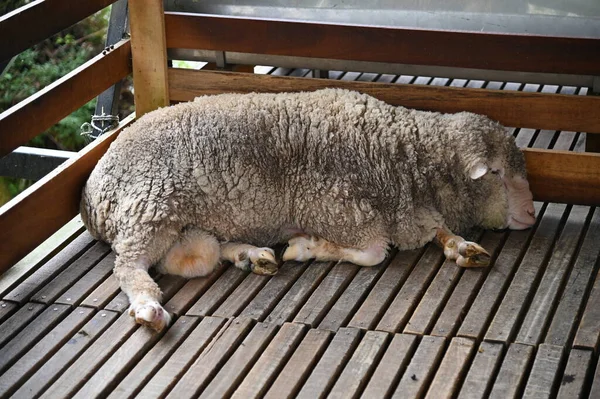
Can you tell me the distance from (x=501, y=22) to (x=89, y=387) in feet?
9.21

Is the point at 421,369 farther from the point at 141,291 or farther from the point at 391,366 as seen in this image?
the point at 141,291

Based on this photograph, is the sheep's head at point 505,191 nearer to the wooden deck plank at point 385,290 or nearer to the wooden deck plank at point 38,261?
the wooden deck plank at point 385,290

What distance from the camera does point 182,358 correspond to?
13.5 feet

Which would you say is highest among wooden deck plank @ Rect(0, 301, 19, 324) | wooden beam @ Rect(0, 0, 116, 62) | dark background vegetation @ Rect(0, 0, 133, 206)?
wooden beam @ Rect(0, 0, 116, 62)

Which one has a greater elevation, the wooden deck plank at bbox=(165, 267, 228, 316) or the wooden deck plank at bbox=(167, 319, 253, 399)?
the wooden deck plank at bbox=(167, 319, 253, 399)

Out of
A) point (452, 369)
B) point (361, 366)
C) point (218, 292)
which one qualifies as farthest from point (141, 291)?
point (452, 369)

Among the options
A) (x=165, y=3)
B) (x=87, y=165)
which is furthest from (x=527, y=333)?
(x=165, y=3)

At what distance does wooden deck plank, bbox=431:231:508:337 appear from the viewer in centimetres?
425

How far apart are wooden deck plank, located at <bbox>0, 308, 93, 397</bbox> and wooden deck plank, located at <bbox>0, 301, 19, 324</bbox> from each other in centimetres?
28

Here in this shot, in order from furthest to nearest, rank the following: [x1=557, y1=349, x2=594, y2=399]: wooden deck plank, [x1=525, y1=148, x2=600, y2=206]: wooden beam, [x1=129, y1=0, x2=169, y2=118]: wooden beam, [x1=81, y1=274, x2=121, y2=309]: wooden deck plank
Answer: [x1=129, y1=0, x2=169, y2=118]: wooden beam → [x1=525, y1=148, x2=600, y2=206]: wooden beam → [x1=81, y1=274, x2=121, y2=309]: wooden deck plank → [x1=557, y1=349, x2=594, y2=399]: wooden deck plank

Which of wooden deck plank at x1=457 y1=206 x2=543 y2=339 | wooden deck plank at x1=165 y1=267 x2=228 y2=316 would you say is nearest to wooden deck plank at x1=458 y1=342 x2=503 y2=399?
wooden deck plank at x1=457 y1=206 x2=543 y2=339

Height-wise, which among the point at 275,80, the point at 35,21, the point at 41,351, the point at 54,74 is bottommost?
the point at 54,74

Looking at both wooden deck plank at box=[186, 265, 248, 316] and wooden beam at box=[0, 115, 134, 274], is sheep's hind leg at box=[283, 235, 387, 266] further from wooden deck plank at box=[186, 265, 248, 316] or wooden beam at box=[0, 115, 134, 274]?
wooden beam at box=[0, 115, 134, 274]

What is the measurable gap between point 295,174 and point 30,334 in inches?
58.1
